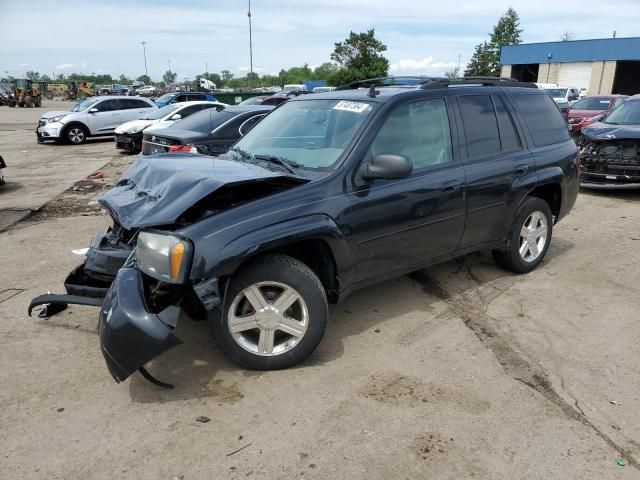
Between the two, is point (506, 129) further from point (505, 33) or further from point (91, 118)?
point (505, 33)

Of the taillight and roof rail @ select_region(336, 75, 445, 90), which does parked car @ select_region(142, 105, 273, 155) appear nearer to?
the taillight

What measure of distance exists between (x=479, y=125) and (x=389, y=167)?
1.45 m

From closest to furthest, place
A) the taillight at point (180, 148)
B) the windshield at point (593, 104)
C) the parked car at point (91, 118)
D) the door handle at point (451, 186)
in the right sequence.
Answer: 1. the door handle at point (451, 186)
2. the taillight at point (180, 148)
3. the windshield at point (593, 104)
4. the parked car at point (91, 118)

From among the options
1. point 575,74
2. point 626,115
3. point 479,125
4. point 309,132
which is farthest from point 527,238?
point 575,74

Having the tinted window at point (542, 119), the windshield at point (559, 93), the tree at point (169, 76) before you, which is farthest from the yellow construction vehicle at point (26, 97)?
the tree at point (169, 76)

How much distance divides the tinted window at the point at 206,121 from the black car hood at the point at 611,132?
6518mm

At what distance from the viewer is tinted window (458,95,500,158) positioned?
4.40m

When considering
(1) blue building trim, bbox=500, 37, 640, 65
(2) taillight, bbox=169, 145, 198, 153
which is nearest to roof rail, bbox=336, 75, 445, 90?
(2) taillight, bbox=169, 145, 198, 153

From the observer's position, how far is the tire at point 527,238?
16.3 ft

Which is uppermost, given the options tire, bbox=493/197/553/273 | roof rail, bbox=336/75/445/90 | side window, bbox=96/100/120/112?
roof rail, bbox=336/75/445/90

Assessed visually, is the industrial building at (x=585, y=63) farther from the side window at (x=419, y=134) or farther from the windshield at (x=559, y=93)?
the side window at (x=419, y=134)

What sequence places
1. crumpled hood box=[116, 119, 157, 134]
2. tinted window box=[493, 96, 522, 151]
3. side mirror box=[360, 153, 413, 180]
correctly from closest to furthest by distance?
side mirror box=[360, 153, 413, 180] < tinted window box=[493, 96, 522, 151] < crumpled hood box=[116, 119, 157, 134]

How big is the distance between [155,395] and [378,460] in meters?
1.45

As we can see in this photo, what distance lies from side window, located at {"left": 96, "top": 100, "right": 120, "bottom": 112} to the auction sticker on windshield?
55.7 ft
